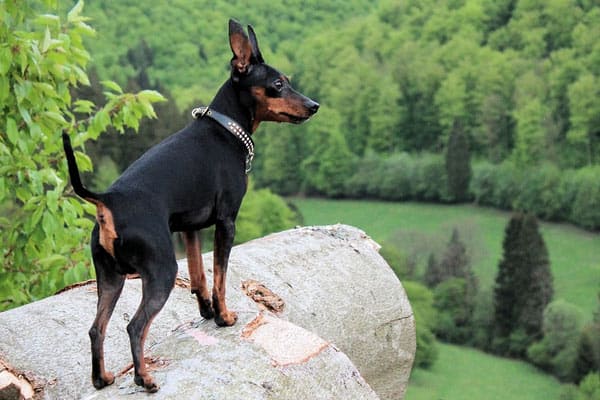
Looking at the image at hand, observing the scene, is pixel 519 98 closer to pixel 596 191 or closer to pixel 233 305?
pixel 596 191

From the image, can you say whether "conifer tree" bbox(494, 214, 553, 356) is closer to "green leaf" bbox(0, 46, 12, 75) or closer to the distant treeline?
the distant treeline

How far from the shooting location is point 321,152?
3809 inches

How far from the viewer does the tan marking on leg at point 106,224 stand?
3.70 meters

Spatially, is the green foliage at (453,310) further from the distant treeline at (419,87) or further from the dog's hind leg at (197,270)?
the dog's hind leg at (197,270)

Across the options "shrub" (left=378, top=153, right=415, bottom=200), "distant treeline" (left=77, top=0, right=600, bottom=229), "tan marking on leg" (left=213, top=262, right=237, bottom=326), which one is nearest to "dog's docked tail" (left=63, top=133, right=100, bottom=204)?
"tan marking on leg" (left=213, top=262, right=237, bottom=326)

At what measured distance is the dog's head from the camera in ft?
13.9

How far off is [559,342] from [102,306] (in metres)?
56.4

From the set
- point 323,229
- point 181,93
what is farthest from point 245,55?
point 181,93

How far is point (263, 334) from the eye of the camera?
4.17m

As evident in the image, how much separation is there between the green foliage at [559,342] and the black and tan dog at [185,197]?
53014 millimetres

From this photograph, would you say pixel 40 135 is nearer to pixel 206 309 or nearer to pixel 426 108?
pixel 206 309

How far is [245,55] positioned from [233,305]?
172cm

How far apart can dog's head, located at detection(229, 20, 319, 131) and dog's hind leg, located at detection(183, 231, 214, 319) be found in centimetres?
65

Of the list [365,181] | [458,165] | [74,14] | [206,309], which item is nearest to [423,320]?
[458,165]
